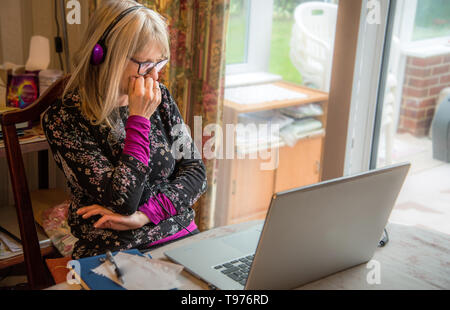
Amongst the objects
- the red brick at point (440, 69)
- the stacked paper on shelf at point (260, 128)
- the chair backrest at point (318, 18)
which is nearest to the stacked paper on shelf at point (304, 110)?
the stacked paper on shelf at point (260, 128)

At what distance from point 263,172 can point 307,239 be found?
1.67m

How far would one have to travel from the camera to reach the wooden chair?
4.79 feet

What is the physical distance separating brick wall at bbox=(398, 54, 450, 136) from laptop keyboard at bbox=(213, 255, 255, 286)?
3.86ft

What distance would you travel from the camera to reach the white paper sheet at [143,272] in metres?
0.99

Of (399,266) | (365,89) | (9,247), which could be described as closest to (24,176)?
(9,247)

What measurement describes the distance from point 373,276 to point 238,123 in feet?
5.06

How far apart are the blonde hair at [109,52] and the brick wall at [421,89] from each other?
1.07m

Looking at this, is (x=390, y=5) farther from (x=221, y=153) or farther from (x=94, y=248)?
(x=94, y=248)

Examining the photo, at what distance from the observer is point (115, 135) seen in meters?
1.41

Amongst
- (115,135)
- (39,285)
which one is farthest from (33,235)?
(115,135)

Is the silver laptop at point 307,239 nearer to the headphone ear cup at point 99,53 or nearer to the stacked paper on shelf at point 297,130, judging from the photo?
the headphone ear cup at point 99,53

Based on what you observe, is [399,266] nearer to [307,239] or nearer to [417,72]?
[307,239]

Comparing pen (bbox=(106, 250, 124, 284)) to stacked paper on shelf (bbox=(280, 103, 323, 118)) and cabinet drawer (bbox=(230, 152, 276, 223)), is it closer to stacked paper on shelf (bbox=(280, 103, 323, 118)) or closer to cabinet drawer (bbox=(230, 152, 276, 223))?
cabinet drawer (bbox=(230, 152, 276, 223))

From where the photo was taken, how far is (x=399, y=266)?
3.81 ft
